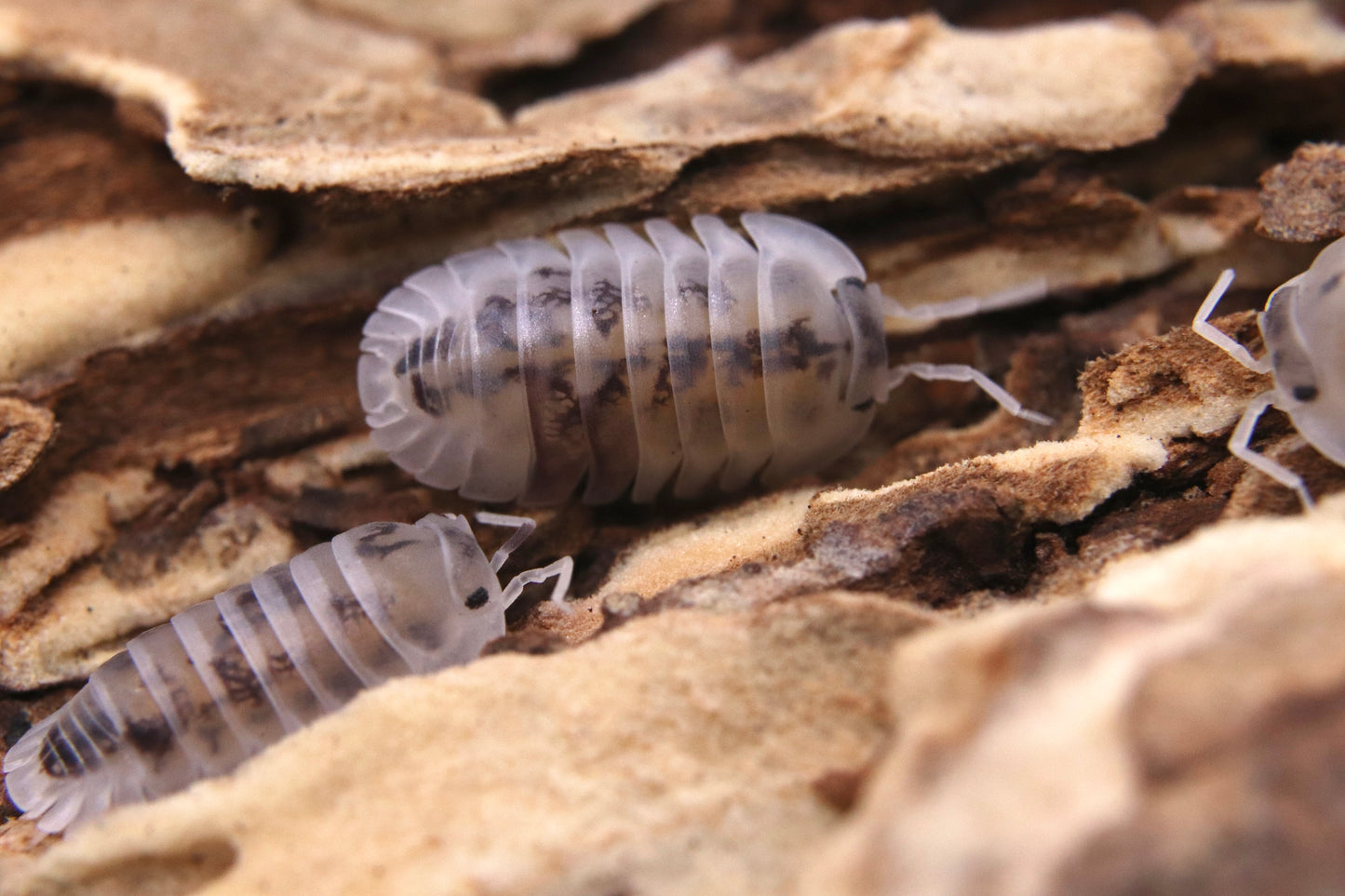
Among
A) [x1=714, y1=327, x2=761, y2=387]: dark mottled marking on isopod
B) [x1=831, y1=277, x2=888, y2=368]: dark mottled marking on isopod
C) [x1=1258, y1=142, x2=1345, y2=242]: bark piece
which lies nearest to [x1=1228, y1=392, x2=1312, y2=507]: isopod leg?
[x1=1258, y1=142, x2=1345, y2=242]: bark piece

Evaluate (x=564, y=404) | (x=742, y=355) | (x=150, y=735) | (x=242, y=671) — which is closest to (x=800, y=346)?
(x=742, y=355)

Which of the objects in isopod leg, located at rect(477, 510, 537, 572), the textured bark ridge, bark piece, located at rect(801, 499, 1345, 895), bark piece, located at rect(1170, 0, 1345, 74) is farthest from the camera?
bark piece, located at rect(1170, 0, 1345, 74)

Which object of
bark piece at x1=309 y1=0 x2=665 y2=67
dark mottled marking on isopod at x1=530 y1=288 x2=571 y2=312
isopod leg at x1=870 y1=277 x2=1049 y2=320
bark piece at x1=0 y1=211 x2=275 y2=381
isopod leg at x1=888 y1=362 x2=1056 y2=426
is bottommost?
isopod leg at x1=888 y1=362 x2=1056 y2=426

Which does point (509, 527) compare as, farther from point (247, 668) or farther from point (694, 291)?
point (694, 291)

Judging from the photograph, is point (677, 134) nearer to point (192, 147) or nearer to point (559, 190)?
point (559, 190)

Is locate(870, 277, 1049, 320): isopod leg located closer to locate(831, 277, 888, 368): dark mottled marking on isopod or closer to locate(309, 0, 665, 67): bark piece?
locate(831, 277, 888, 368): dark mottled marking on isopod

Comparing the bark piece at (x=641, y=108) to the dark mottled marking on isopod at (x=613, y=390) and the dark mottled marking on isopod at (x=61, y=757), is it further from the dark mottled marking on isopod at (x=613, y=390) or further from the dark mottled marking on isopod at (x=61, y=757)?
the dark mottled marking on isopod at (x=61, y=757)

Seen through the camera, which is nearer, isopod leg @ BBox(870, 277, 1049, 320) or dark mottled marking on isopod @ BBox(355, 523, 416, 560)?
dark mottled marking on isopod @ BBox(355, 523, 416, 560)
